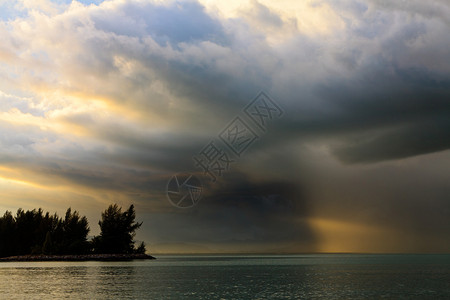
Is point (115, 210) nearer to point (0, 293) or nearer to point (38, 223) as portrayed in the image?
point (38, 223)

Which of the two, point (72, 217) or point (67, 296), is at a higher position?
point (72, 217)

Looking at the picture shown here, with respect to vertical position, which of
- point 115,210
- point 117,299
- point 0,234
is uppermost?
point 115,210

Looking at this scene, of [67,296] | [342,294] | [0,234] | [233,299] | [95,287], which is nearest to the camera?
[233,299]

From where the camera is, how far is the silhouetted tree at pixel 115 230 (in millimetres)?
190750

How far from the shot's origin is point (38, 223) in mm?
191250

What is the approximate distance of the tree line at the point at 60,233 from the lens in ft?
607

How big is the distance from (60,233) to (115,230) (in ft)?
80.1

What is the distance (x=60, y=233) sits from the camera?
18725 centimetres

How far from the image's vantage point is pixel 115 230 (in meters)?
192

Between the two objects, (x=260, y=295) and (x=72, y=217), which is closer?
(x=260, y=295)

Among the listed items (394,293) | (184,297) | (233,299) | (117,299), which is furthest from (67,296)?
(394,293)

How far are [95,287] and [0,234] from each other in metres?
130

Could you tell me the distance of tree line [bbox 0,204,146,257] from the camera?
185 meters

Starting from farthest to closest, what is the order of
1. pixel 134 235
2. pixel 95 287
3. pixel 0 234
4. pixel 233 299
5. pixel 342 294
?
pixel 134 235 → pixel 0 234 → pixel 95 287 → pixel 342 294 → pixel 233 299
